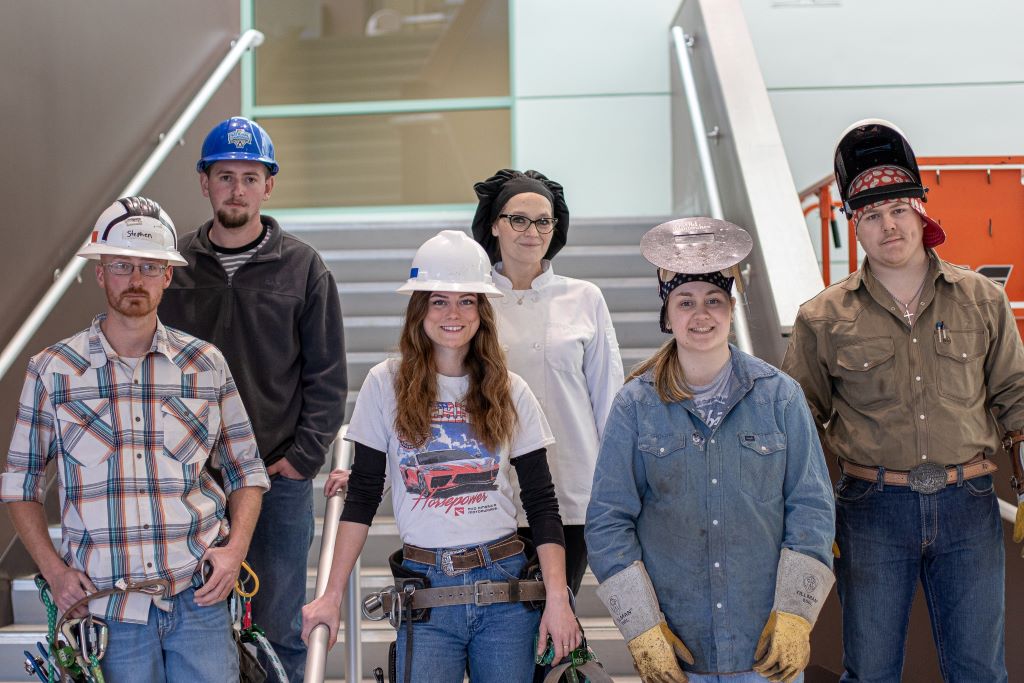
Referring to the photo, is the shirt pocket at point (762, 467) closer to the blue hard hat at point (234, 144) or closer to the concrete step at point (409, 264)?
the blue hard hat at point (234, 144)

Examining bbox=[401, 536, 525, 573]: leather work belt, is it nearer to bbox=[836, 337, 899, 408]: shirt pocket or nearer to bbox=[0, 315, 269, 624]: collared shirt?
bbox=[0, 315, 269, 624]: collared shirt

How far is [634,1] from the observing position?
7199 millimetres

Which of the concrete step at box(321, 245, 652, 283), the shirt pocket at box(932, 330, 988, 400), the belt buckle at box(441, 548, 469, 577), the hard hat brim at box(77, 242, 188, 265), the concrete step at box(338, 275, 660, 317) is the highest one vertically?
the concrete step at box(321, 245, 652, 283)

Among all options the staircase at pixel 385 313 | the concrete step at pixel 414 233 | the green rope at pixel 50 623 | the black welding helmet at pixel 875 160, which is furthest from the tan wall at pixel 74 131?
the black welding helmet at pixel 875 160

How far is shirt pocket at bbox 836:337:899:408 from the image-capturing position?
261cm

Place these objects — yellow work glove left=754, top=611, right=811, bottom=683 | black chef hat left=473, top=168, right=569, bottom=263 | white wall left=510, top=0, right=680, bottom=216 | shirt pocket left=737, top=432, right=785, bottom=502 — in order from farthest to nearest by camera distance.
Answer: white wall left=510, top=0, right=680, bottom=216, black chef hat left=473, top=168, right=569, bottom=263, shirt pocket left=737, top=432, right=785, bottom=502, yellow work glove left=754, top=611, right=811, bottom=683

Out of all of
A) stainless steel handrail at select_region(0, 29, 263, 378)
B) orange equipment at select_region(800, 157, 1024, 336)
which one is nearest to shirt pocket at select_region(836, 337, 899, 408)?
orange equipment at select_region(800, 157, 1024, 336)

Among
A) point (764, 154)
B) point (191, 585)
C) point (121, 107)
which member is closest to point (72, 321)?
point (121, 107)

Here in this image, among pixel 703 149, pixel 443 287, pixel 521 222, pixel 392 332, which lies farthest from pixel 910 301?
pixel 392 332

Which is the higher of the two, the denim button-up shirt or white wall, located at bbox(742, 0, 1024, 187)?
white wall, located at bbox(742, 0, 1024, 187)

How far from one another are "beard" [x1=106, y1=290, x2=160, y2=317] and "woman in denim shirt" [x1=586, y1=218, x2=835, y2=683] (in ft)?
3.70

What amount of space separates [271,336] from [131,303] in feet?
2.05

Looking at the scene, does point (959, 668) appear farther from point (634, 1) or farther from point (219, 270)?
point (634, 1)

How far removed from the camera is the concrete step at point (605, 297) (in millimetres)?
5137
